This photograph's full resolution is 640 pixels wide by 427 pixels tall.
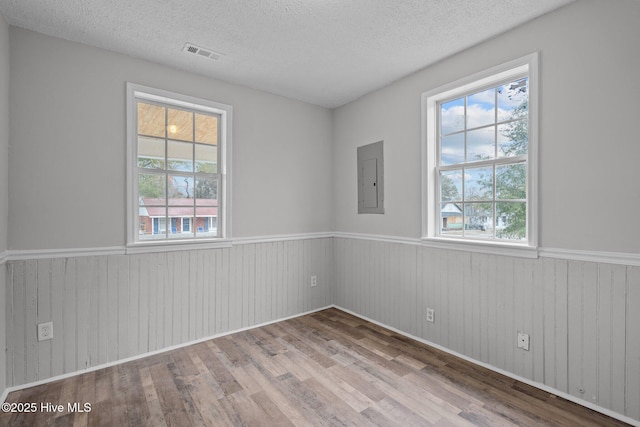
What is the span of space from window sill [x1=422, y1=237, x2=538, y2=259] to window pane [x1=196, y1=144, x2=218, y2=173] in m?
2.30

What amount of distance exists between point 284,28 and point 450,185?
2.00 metres

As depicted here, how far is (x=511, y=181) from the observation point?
2.52m

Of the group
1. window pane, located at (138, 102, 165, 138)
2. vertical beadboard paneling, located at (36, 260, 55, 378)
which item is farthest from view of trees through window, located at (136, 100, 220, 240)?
vertical beadboard paneling, located at (36, 260, 55, 378)

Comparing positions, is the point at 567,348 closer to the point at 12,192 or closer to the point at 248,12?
the point at 248,12

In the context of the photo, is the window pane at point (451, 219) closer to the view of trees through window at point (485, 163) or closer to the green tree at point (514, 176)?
the view of trees through window at point (485, 163)

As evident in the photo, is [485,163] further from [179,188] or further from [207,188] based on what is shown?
[179,188]

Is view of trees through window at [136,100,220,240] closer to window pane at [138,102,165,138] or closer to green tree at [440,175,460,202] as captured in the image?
window pane at [138,102,165,138]

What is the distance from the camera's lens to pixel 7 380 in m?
2.24

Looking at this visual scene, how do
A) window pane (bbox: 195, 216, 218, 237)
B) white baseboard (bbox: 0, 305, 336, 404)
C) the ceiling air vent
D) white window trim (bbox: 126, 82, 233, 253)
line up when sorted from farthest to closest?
1. window pane (bbox: 195, 216, 218, 237)
2. white window trim (bbox: 126, 82, 233, 253)
3. the ceiling air vent
4. white baseboard (bbox: 0, 305, 336, 404)

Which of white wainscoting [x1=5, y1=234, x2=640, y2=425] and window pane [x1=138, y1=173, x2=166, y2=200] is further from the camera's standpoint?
window pane [x1=138, y1=173, x2=166, y2=200]

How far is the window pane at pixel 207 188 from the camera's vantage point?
3.22 metres

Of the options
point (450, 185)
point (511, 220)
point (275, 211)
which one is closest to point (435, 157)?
point (450, 185)

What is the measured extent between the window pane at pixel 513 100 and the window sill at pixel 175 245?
2.83m

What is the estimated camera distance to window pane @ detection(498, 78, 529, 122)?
96.1 inches
